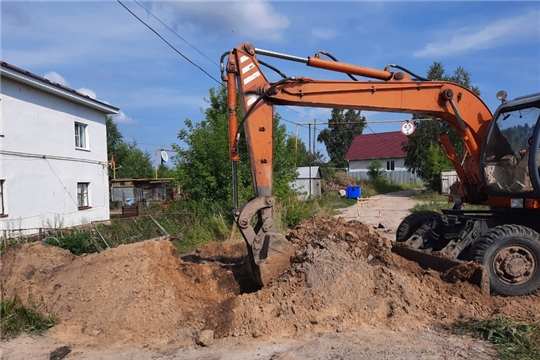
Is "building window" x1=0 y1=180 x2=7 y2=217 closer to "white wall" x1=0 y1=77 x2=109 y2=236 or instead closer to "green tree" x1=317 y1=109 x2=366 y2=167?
"white wall" x1=0 y1=77 x2=109 y2=236

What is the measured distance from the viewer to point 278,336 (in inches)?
196

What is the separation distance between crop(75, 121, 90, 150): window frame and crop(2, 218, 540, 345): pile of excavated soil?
1124 cm

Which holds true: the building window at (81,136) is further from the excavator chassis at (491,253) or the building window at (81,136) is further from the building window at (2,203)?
the excavator chassis at (491,253)

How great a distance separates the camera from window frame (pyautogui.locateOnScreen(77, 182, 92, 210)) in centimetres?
1679

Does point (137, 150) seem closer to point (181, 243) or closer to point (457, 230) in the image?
point (181, 243)

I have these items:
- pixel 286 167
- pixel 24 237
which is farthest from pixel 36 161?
pixel 286 167

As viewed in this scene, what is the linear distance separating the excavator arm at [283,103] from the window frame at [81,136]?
12.6m

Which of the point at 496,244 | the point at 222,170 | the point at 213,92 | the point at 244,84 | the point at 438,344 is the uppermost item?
the point at 213,92

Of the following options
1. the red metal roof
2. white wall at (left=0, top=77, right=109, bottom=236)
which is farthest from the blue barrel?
the red metal roof

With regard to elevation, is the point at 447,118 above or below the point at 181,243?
above

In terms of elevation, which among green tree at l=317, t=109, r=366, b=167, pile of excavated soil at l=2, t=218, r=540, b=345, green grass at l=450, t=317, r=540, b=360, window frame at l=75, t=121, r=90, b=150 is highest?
green tree at l=317, t=109, r=366, b=167

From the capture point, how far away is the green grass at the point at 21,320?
5383 mm

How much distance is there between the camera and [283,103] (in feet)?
20.7

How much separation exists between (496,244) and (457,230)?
979mm
